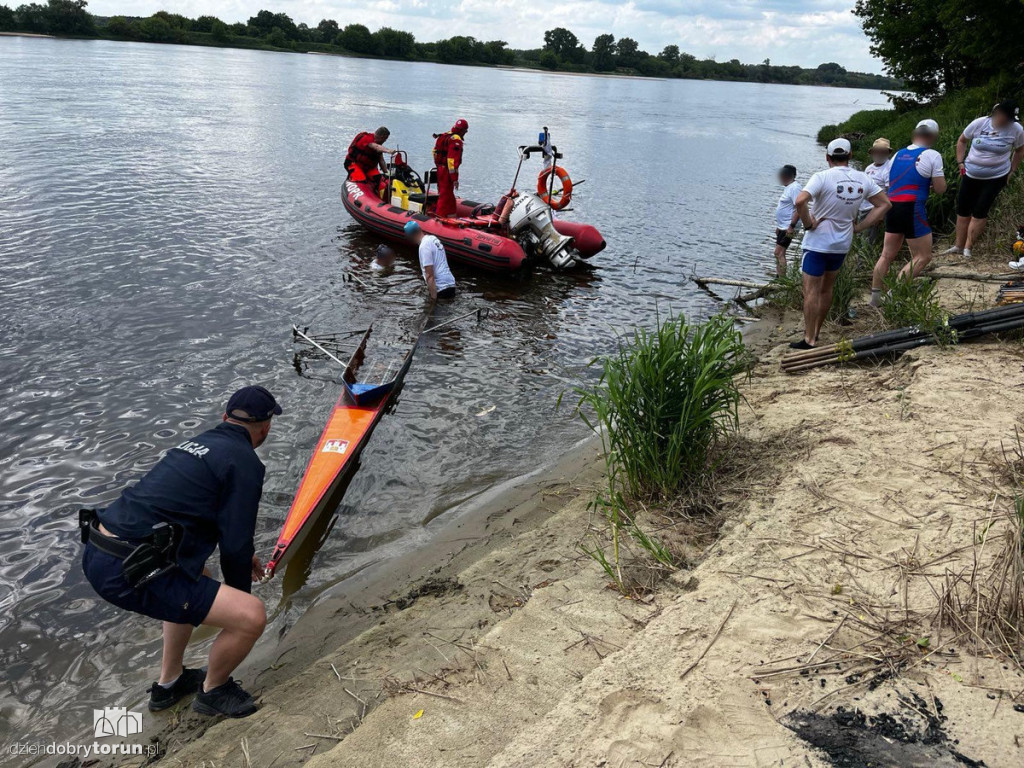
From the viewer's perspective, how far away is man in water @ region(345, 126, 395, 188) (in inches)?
593

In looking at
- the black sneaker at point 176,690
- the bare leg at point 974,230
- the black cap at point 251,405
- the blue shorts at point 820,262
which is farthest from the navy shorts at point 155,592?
the bare leg at point 974,230

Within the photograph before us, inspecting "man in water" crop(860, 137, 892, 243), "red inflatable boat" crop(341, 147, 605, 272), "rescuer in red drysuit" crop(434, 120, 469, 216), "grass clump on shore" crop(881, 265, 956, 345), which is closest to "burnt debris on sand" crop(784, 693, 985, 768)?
"grass clump on shore" crop(881, 265, 956, 345)

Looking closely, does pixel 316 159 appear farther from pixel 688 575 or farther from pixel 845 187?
pixel 688 575

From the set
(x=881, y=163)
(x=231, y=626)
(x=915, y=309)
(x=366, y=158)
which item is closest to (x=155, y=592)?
(x=231, y=626)

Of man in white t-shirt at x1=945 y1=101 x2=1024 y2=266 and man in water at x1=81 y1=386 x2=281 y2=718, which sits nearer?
man in water at x1=81 y1=386 x2=281 y2=718

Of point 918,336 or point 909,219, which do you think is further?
point 909,219

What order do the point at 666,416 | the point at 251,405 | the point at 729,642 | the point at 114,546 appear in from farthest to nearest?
the point at 666,416 < the point at 251,405 < the point at 114,546 < the point at 729,642

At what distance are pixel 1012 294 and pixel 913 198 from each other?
1558 millimetres

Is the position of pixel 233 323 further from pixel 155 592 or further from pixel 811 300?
pixel 811 300

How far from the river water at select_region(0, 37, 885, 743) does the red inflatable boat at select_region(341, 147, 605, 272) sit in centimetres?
51

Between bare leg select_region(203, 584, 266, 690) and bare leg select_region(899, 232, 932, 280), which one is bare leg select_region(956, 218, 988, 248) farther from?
bare leg select_region(203, 584, 266, 690)

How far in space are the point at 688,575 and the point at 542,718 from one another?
48.1 inches

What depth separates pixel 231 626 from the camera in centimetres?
358

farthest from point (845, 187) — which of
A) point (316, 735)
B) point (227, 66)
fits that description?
point (227, 66)
